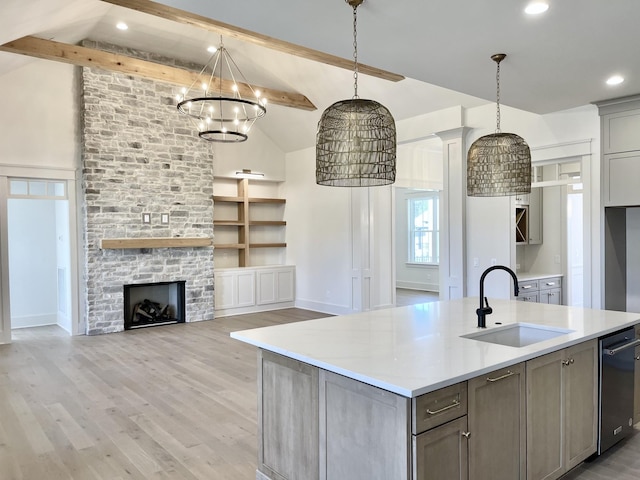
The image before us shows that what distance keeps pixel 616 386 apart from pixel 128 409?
12.5 ft

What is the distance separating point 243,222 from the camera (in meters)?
9.04

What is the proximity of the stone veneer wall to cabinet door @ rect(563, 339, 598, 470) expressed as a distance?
6.60 m

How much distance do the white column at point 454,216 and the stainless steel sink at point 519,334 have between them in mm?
3381

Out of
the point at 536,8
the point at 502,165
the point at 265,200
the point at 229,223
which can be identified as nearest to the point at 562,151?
the point at 502,165

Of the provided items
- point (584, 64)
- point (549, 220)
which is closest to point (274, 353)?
point (584, 64)

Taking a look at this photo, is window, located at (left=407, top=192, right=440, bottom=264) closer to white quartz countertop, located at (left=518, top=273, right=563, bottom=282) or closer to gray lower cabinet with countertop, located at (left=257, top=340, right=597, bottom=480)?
white quartz countertop, located at (left=518, top=273, right=563, bottom=282)

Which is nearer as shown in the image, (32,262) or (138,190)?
(138,190)

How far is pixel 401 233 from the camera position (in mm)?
12453

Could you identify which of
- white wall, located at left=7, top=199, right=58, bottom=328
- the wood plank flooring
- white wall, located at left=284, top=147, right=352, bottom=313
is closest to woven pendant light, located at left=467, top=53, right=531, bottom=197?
the wood plank flooring

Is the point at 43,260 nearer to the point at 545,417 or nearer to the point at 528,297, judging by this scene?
the point at 528,297

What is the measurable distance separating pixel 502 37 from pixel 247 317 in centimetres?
657

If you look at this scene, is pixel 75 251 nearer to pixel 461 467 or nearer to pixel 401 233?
pixel 461 467

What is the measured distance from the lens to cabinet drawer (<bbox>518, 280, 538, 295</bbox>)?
5.95 meters

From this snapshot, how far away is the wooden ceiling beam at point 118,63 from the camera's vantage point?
567cm
